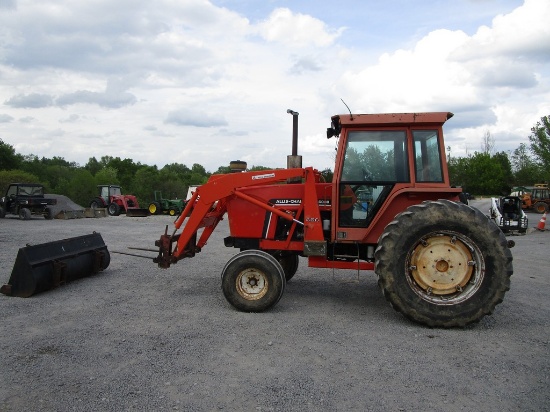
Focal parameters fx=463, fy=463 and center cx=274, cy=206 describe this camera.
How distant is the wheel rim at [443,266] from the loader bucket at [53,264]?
501 centimetres

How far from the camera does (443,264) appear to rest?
543cm

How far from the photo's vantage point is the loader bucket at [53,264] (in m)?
6.42

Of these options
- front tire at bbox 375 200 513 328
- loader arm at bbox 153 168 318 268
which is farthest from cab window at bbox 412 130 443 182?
loader arm at bbox 153 168 318 268

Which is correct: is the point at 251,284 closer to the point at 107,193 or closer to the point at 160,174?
the point at 107,193

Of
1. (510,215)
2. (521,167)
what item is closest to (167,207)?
(510,215)

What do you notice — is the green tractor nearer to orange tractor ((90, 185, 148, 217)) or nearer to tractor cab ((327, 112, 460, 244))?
orange tractor ((90, 185, 148, 217))

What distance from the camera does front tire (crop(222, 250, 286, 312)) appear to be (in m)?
5.84

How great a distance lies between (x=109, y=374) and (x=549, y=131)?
114ft

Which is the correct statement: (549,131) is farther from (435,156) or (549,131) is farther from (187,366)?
(187,366)

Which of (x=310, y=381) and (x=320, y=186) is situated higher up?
(x=320, y=186)

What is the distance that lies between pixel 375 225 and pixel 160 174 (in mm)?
40155

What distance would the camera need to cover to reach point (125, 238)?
565 inches

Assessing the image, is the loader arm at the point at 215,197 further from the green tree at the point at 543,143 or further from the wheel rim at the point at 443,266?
the green tree at the point at 543,143

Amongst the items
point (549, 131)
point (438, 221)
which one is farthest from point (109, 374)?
point (549, 131)
